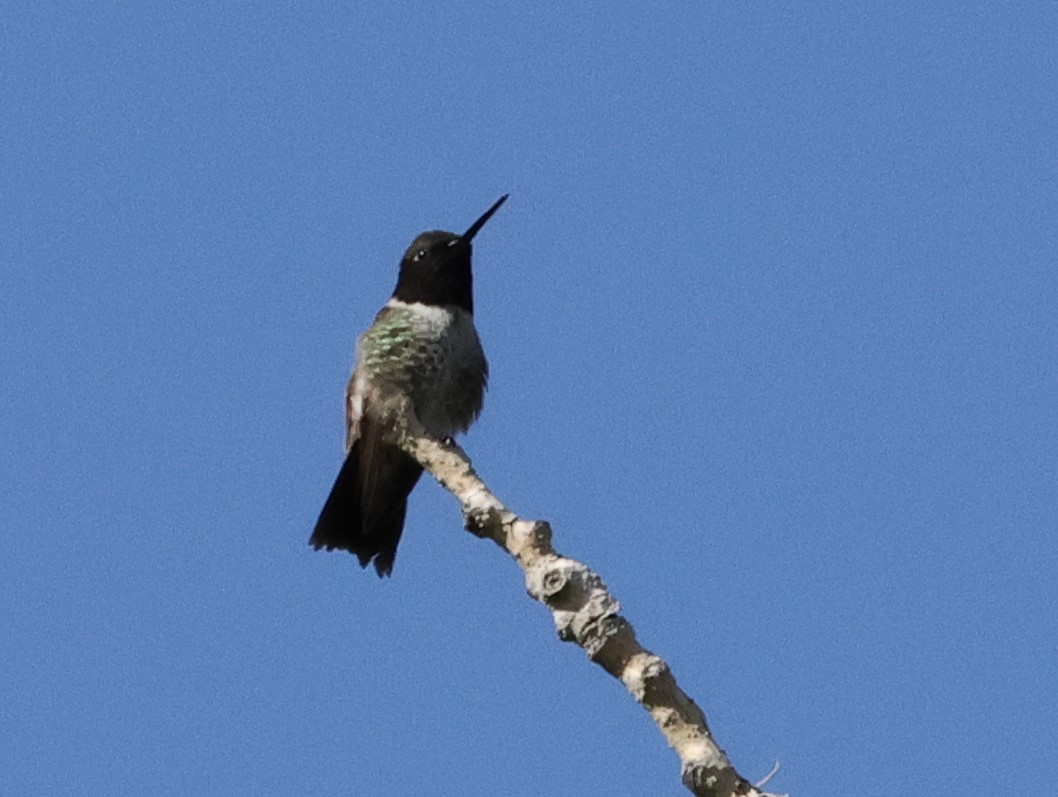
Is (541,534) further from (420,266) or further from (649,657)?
(420,266)

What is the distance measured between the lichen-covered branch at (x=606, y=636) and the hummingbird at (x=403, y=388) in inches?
103

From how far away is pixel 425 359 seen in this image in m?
7.78

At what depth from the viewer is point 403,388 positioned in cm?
764

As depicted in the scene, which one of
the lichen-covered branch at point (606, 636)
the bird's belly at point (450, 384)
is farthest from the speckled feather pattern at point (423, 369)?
the lichen-covered branch at point (606, 636)

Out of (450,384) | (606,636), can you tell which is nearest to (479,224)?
(450,384)

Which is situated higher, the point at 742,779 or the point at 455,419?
the point at 455,419

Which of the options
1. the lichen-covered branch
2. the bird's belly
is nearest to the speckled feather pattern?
the bird's belly

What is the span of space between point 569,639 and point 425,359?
399cm

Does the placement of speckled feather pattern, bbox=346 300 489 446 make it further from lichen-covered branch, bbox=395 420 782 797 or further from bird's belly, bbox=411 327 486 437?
lichen-covered branch, bbox=395 420 782 797

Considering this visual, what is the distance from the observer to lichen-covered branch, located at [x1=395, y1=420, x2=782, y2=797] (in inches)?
136

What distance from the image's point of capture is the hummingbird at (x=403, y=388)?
7422mm

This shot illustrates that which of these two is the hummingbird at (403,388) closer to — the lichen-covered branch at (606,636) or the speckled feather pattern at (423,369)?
the speckled feather pattern at (423,369)

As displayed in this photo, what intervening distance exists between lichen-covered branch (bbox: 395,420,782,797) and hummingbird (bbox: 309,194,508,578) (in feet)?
8.54

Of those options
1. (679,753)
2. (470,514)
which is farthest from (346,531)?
(679,753)
